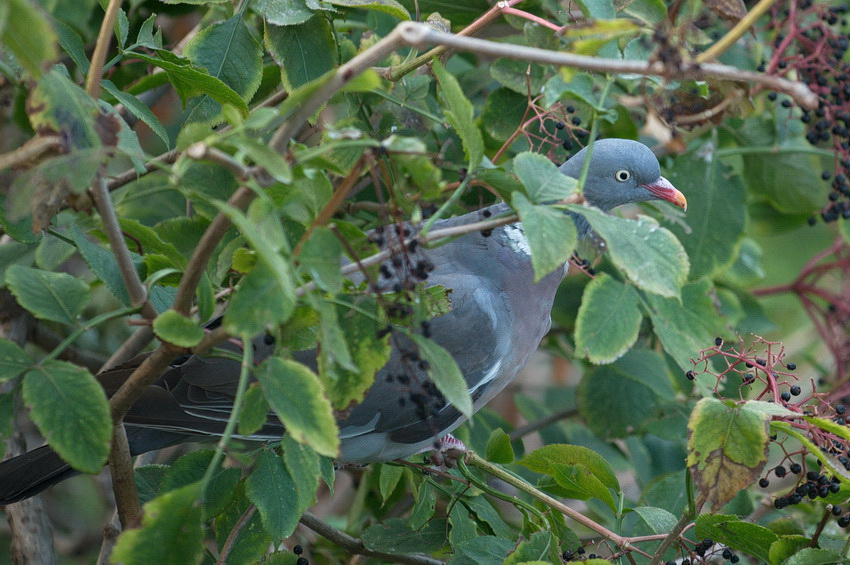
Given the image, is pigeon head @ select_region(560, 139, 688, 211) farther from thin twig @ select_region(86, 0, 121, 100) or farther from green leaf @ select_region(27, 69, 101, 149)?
green leaf @ select_region(27, 69, 101, 149)

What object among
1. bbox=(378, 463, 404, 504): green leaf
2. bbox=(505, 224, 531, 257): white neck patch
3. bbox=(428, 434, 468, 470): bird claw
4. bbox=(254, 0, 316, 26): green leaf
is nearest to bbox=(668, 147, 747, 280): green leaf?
bbox=(505, 224, 531, 257): white neck patch

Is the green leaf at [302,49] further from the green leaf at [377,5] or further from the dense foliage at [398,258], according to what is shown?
the green leaf at [377,5]

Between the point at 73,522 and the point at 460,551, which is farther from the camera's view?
the point at 73,522

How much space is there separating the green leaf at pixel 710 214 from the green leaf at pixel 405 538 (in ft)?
3.50

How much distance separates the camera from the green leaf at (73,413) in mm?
1096

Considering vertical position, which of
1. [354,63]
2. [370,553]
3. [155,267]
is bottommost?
[370,553]

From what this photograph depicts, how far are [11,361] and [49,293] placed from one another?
0.13m

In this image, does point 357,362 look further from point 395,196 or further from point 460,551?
point 460,551

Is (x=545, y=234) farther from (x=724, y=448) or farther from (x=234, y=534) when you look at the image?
(x=234, y=534)

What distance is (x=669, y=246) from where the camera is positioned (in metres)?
1.12

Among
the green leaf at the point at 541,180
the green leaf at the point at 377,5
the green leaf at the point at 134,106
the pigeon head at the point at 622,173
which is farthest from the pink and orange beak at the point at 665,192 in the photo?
the green leaf at the point at 134,106

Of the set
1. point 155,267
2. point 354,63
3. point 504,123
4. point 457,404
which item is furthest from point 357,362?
point 504,123

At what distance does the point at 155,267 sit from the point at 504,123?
1.01m

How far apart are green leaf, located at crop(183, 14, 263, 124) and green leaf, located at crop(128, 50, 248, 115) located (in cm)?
16
